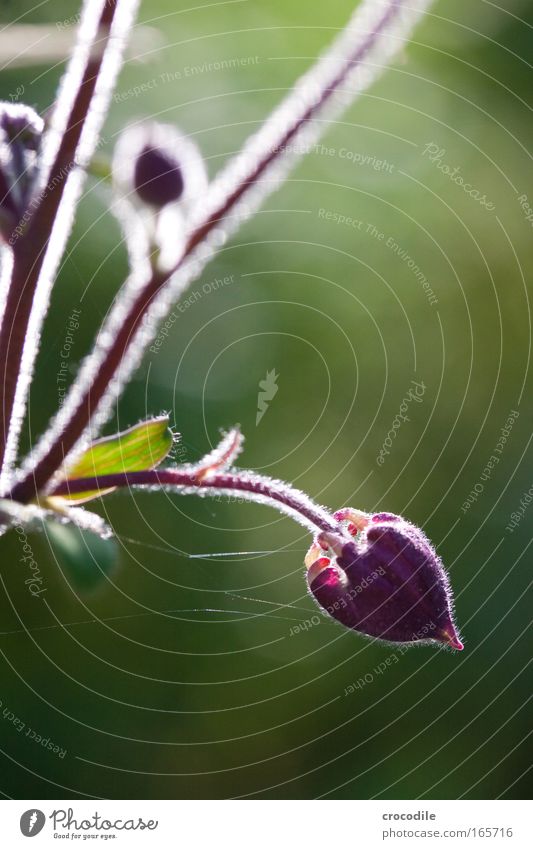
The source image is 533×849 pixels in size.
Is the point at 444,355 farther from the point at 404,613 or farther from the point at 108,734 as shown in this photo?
the point at 404,613

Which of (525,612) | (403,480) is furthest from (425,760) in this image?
(403,480)

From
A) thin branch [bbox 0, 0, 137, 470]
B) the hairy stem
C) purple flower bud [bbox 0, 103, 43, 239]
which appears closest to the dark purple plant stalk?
the hairy stem

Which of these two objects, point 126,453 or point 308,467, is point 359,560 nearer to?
point 126,453

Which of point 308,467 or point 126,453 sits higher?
point 308,467

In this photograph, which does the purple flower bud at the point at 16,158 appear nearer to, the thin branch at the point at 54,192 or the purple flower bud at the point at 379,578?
the thin branch at the point at 54,192

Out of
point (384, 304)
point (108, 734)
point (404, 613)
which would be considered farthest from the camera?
point (384, 304)

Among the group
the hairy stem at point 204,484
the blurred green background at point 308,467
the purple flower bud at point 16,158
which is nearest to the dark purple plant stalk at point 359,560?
the hairy stem at point 204,484

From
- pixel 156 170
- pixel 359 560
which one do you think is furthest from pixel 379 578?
pixel 156 170
